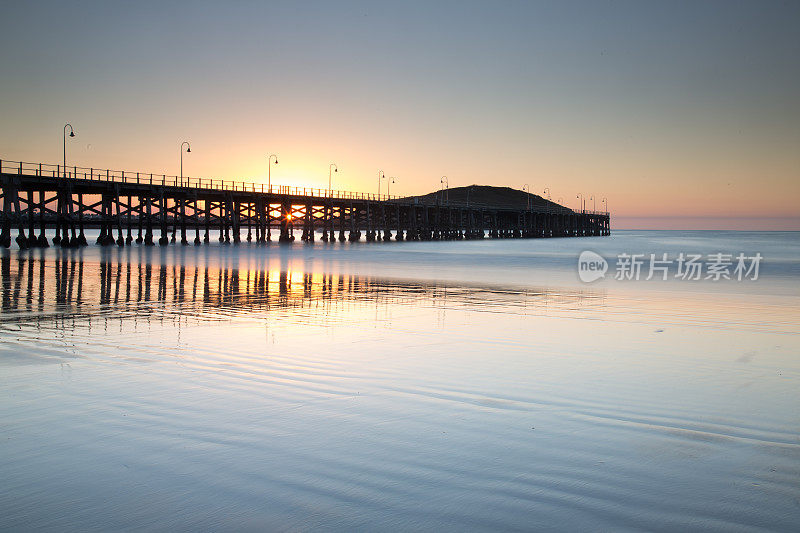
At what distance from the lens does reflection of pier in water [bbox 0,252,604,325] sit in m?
11.8

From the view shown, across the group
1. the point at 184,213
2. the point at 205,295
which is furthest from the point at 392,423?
the point at 184,213

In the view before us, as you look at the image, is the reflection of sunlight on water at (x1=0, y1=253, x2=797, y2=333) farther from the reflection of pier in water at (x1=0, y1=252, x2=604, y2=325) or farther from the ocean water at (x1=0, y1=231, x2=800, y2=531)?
the ocean water at (x1=0, y1=231, x2=800, y2=531)

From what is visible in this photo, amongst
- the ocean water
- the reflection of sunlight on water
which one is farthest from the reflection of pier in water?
the ocean water

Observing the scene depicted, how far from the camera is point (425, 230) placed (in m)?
96.9

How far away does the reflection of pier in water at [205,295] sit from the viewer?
464 inches

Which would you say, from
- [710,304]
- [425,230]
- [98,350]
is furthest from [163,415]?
[425,230]

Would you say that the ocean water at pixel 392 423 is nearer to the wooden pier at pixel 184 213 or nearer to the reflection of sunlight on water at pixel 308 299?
the reflection of sunlight on water at pixel 308 299

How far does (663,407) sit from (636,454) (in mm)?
1500

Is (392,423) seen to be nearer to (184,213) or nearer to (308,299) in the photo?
(308,299)

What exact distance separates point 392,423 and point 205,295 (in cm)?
1081

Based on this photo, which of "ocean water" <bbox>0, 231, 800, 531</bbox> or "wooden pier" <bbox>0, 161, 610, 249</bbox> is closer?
"ocean water" <bbox>0, 231, 800, 531</bbox>

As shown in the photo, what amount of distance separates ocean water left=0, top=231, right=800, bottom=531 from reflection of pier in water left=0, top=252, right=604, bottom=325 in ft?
1.38

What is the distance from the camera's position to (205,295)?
15055 mm

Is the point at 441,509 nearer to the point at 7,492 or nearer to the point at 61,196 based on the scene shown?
the point at 7,492
